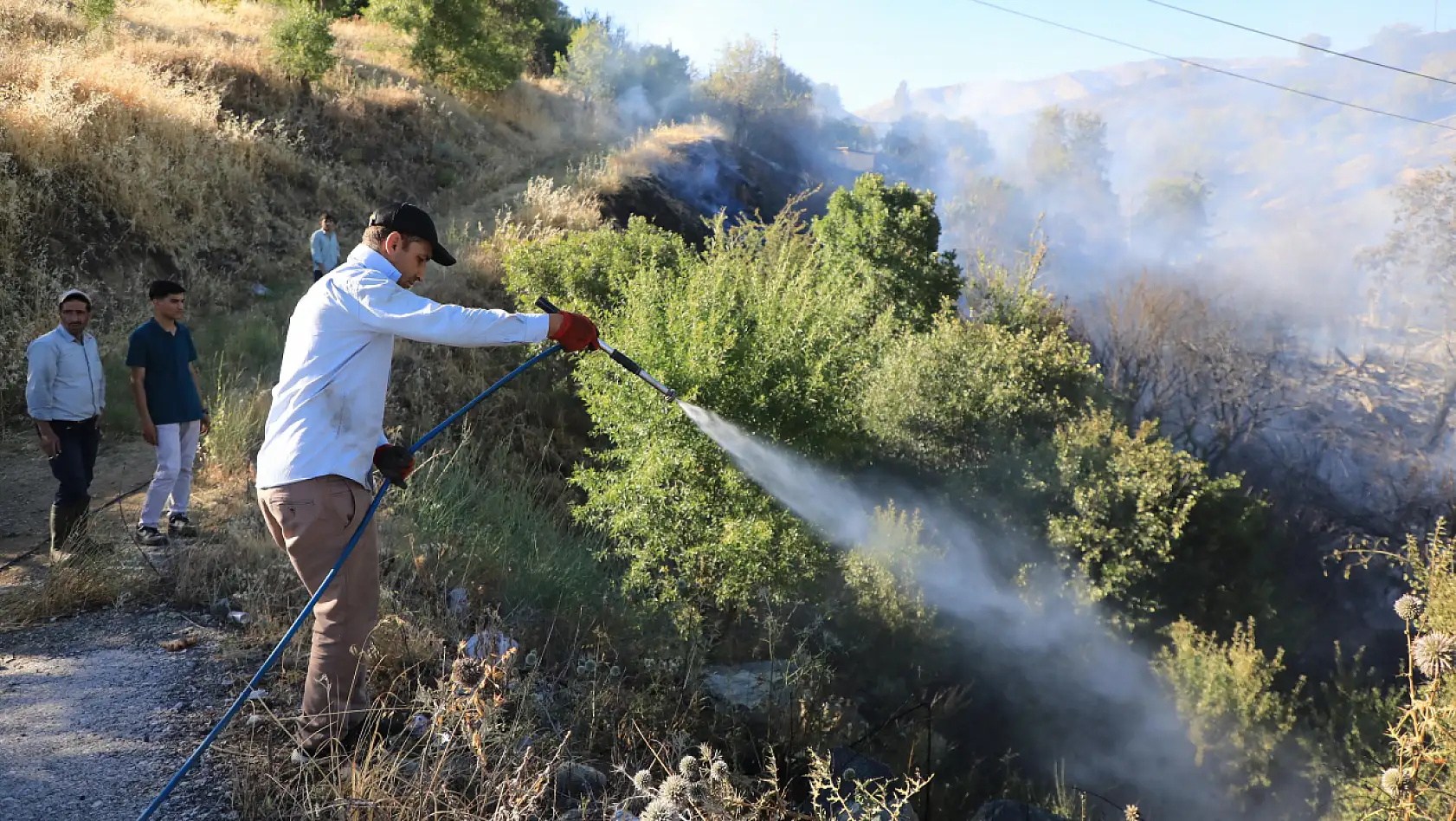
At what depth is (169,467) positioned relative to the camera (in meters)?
5.82

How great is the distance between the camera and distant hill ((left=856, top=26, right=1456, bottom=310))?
48688 millimetres

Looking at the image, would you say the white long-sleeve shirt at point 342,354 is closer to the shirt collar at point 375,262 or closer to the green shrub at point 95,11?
the shirt collar at point 375,262

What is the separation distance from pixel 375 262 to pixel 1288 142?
81.9 meters

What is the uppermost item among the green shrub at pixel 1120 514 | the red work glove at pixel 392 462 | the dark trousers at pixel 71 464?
the red work glove at pixel 392 462

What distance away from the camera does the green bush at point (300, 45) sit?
62.0ft

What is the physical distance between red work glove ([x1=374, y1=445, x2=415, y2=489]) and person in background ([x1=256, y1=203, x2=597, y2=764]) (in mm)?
89

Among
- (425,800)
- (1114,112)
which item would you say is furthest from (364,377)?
(1114,112)

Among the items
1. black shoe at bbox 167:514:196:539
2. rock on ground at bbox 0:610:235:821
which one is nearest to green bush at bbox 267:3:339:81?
black shoe at bbox 167:514:196:539

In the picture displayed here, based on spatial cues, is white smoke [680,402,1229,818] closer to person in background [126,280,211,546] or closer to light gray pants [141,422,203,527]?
light gray pants [141,422,203,527]

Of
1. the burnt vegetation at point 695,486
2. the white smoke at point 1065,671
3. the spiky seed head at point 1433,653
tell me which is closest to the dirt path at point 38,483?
the burnt vegetation at point 695,486

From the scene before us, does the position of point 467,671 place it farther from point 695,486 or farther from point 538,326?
point 695,486

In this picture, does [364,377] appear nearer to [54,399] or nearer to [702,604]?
[54,399]

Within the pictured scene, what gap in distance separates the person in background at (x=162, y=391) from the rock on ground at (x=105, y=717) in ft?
3.72

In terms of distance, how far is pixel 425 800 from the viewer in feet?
10.0
